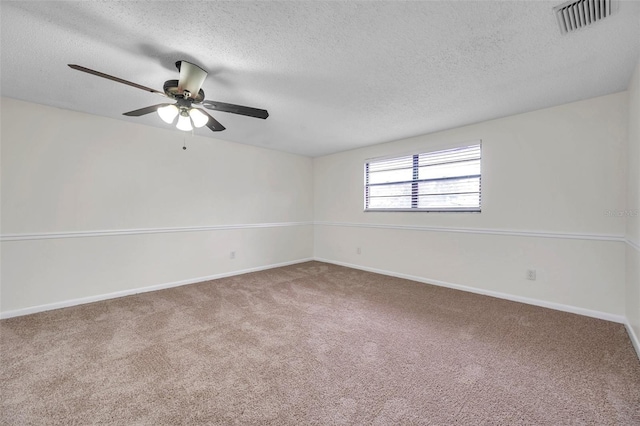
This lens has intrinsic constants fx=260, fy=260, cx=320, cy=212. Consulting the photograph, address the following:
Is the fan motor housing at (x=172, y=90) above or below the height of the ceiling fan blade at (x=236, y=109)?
above

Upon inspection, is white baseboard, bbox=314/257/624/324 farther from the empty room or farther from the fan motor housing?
the fan motor housing

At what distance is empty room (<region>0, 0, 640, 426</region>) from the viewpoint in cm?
152

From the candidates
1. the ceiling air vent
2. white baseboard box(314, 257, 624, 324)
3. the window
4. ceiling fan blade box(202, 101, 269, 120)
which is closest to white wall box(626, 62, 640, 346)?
white baseboard box(314, 257, 624, 324)

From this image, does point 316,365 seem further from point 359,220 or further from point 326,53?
point 359,220

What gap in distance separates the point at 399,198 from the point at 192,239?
131 inches

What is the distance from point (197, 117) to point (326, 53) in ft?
3.98

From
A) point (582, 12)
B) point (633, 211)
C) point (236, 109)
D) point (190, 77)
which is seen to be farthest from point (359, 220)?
point (582, 12)

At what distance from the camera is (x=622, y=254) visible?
252 cm

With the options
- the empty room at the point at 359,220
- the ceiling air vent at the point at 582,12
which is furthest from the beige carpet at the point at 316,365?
the ceiling air vent at the point at 582,12

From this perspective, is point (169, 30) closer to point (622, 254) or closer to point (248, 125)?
point (248, 125)

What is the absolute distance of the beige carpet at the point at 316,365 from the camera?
1.43m

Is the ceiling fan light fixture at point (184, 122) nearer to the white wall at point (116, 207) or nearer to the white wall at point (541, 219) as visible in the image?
the white wall at point (116, 207)

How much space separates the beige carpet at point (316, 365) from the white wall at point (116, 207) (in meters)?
0.49

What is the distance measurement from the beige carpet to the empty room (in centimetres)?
2
